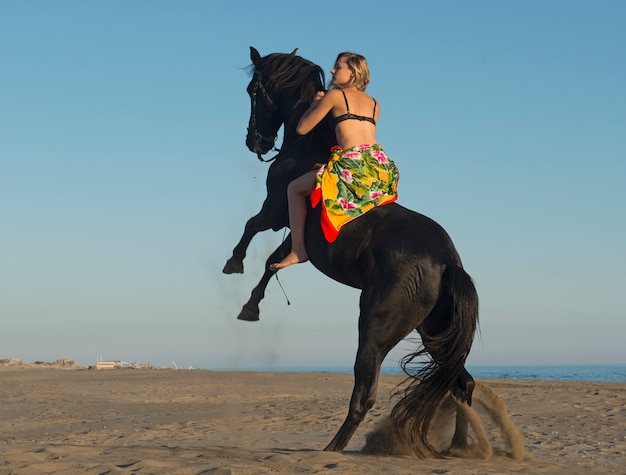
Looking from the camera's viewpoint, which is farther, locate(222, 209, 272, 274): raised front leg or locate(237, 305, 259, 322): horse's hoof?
locate(237, 305, 259, 322): horse's hoof

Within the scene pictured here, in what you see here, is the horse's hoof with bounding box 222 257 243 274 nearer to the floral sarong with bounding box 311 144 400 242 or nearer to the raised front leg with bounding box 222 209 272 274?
the raised front leg with bounding box 222 209 272 274

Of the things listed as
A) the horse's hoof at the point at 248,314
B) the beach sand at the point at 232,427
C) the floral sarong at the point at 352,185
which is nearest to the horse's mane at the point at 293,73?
the floral sarong at the point at 352,185

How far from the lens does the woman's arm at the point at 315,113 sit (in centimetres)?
687

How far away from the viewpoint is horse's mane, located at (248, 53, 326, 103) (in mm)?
7688

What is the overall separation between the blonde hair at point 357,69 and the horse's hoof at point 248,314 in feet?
7.55

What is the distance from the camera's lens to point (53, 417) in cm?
1386

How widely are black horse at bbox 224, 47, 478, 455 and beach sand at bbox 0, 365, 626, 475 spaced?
49 cm

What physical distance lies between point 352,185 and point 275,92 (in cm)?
168

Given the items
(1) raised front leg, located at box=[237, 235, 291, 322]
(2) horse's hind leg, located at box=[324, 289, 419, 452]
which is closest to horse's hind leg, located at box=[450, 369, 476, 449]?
(2) horse's hind leg, located at box=[324, 289, 419, 452]

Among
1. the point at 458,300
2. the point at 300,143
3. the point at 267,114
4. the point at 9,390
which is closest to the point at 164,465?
the point at 458,300

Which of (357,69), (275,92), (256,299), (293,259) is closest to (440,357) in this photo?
(293,259)

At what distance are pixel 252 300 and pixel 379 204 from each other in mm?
1723

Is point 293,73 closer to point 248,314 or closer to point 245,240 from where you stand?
point 245,240

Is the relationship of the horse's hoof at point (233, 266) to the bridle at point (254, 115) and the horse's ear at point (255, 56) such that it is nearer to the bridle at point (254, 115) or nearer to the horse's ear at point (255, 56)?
the bridle at point (254, 115)
